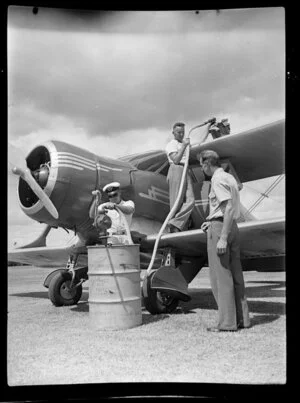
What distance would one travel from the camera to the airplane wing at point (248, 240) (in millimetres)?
3986

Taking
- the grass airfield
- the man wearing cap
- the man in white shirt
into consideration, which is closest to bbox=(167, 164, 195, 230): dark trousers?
the man in white shirt

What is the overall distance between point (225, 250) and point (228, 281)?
0.86ft

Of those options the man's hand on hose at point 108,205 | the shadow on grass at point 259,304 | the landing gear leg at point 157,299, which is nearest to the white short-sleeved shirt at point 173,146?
the man's hand on hose at point 108,205

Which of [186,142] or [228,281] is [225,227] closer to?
[228,281]

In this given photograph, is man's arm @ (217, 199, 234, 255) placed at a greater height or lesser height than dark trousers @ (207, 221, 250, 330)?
greater

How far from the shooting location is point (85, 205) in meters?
4.60

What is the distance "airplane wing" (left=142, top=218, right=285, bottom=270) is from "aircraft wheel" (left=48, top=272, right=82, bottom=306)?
1001 mm

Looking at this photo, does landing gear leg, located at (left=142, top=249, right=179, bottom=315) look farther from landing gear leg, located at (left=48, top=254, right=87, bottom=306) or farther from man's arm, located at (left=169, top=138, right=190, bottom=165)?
landing gear leg, located at (left=48, top=254, right=87, bottom=306)

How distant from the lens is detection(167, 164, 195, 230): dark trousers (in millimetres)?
4262

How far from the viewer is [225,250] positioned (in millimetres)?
3297

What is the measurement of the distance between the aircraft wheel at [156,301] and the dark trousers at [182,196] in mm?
620
